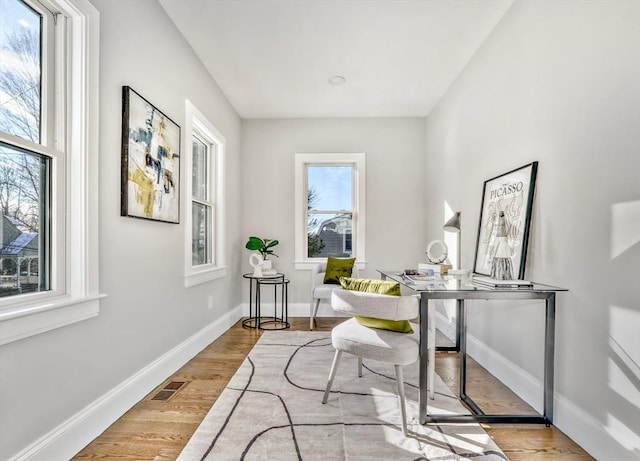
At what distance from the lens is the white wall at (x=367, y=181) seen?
4609mm

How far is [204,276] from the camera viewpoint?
3273 mm

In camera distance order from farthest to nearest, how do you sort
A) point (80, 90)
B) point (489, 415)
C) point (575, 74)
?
point (489, 415)
point (575, 74)
point (80, 90)

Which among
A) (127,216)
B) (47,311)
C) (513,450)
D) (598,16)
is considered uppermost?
(598,16)

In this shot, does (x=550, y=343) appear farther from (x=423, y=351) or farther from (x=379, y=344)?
(x=379, y=344)

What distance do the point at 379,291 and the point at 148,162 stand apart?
1.66 metres

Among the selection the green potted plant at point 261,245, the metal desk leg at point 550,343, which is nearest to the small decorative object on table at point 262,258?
the green potted plant at point 261,245

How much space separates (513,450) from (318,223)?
133 inches

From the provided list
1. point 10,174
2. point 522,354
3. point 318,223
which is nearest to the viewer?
point 10,174

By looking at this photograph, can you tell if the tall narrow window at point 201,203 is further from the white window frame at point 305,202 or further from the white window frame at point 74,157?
the white window frame at point 74,157

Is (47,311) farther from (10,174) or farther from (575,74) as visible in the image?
(575,74)

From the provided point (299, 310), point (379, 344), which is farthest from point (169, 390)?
point (299, 310)

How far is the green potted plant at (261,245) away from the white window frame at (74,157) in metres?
2.49

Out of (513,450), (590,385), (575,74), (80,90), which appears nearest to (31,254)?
(80,90)

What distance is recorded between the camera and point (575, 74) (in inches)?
72.3
